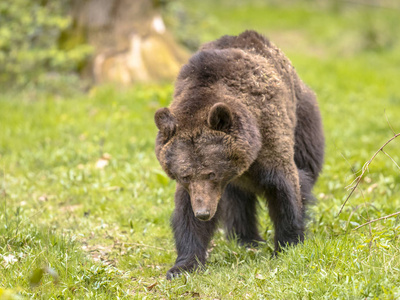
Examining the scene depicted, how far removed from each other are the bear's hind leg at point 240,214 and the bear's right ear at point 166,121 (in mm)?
1557

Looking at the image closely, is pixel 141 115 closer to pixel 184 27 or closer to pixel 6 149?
pixel 6 149

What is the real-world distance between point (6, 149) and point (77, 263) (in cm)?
475

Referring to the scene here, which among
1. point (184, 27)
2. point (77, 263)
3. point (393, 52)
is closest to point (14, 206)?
point (77, 263)

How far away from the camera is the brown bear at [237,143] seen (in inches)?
173

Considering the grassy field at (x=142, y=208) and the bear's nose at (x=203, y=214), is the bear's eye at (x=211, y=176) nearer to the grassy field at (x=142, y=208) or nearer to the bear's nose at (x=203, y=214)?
the bear's nose at (x=203, y=214)

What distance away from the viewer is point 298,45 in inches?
770

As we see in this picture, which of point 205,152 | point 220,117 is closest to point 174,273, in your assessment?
point 205,152

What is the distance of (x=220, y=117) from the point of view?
4.34 m

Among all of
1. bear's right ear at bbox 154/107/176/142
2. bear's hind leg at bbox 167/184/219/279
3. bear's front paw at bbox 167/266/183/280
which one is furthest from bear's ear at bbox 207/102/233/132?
bear's front paw at bbox 167/266/183/280

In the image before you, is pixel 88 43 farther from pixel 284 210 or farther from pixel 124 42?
pixel 284 210

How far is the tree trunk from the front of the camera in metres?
11.2

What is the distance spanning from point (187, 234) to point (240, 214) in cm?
110

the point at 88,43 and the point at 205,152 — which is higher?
the point at 88,43

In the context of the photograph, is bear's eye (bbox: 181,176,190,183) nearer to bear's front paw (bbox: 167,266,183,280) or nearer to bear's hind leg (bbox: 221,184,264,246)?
bear's front paw (bbox: 167,266,183,280)
